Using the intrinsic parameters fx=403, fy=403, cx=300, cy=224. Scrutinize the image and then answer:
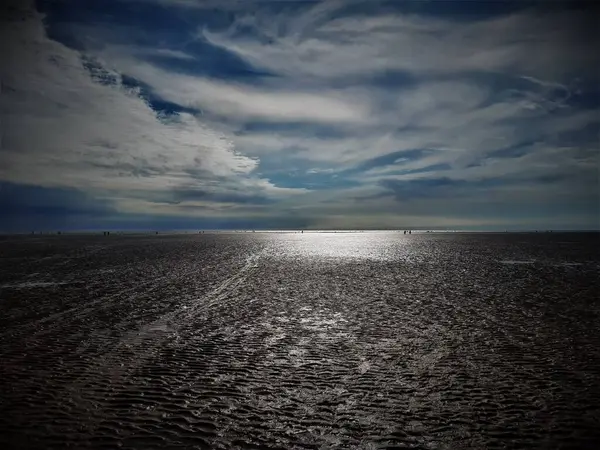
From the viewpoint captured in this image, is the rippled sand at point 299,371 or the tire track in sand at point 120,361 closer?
the rippled sand at point 299,371

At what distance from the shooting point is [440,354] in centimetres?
1462

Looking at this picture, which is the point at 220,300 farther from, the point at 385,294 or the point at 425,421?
the point at 425,421

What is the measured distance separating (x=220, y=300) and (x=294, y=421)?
60.6 feet

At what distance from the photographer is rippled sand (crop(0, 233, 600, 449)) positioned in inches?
338

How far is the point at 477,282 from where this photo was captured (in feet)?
118

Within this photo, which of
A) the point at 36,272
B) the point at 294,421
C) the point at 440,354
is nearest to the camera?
the point at 294,421

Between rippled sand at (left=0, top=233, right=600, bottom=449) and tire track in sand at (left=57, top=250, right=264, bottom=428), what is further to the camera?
tire track in sand at (left=57, top=250, right=264, bottom=428)

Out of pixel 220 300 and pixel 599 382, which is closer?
pixel 599 382

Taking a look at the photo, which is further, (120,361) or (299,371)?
(120,361)

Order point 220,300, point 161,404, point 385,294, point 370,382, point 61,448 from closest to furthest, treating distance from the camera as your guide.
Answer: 1. point 61,448
2. point 161,404
3. point 370,382
4. point 220,300
5. point 385,294

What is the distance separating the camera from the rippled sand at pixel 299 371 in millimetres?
8578

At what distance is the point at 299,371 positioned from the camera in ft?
41.4

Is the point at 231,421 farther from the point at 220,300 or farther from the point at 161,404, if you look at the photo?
the point at 220,300

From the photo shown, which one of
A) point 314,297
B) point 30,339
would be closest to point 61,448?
point 30,339
